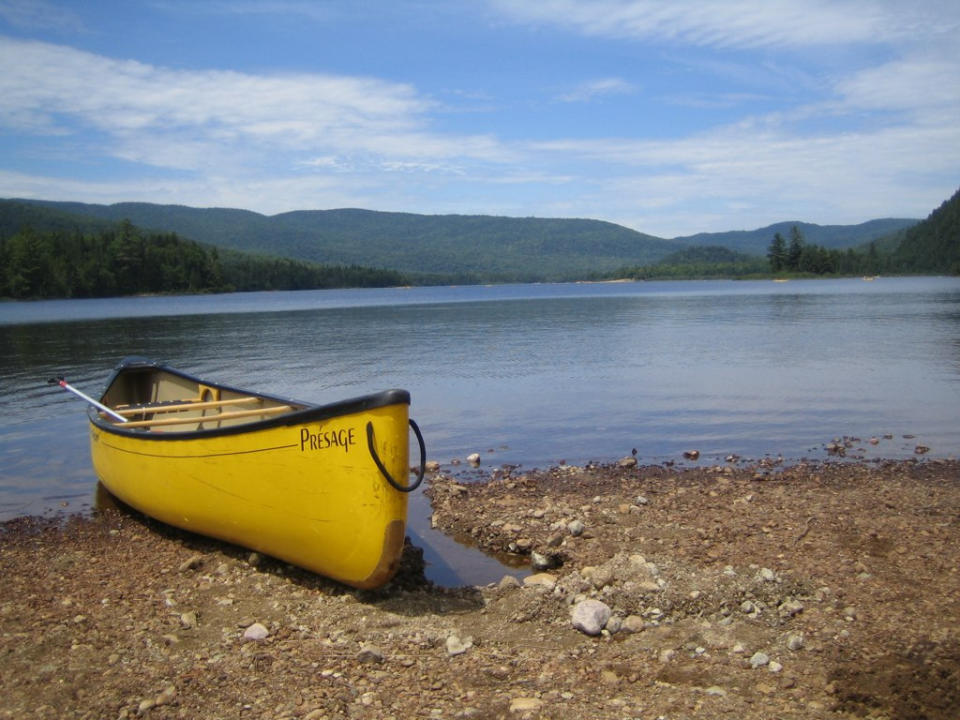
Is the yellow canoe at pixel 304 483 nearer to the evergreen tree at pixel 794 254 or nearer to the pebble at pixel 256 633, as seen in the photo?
the pebble at pixel 256 633

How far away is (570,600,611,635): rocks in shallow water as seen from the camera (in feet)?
21.5

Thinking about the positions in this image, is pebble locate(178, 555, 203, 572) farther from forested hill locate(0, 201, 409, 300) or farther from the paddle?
forested hill locate(0, 201, 409, 300)

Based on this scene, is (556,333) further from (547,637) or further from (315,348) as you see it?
(547,637)

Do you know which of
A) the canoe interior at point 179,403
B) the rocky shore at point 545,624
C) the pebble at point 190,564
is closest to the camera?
the rocky shore at point 545,624

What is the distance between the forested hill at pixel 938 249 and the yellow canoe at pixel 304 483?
19840cm

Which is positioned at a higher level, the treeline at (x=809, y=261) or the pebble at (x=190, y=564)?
the treeline at (x=809, y=261)

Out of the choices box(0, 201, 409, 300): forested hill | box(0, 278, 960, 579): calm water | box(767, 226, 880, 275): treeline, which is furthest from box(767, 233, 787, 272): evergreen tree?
box(0, 278, 960, 579): calm water

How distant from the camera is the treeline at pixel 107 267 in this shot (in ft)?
409

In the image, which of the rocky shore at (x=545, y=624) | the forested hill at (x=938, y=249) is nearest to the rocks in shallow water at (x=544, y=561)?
the rocky shore at (x=545, y=624)

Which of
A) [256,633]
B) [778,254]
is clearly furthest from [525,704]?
[778,254]

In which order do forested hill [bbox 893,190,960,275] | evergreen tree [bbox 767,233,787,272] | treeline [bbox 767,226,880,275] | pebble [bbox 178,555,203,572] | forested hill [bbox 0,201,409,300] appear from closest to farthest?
pebble [bbox 178,555,203,572] → forested hill [bbox 0,201,409,300] → treeline [bbox 767,226,880,275] → evergreen tree [bbox 767,233,787,272] → forested hill [bbox 893,190,960,275]

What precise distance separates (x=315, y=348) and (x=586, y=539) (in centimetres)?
3049

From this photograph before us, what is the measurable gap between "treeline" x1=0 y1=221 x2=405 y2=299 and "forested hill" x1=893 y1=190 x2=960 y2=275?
16024cm

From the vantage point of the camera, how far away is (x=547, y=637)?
6.56m
